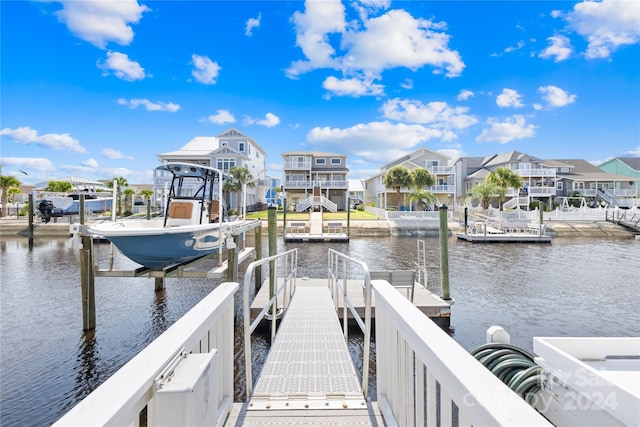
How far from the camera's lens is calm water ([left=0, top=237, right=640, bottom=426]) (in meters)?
6.70

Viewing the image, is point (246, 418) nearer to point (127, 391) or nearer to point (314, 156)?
point (127, 391)

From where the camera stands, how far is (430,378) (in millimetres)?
1915

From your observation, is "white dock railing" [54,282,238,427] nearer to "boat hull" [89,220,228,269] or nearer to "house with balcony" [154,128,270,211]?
"boat hull" [89,220,228,269]

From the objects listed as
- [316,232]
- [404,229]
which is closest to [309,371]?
[316,232]

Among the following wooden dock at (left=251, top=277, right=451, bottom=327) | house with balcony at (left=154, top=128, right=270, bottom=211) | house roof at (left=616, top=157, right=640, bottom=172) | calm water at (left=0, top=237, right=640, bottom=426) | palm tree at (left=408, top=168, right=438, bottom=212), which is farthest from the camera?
house roof at (left=616, top=157, right=640, bottom=172)

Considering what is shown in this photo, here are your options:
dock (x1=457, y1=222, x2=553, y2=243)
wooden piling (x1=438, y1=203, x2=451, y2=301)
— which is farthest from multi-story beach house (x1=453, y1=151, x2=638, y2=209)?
wooden piling (x1=438, y1=203, x2=451, y2=301)

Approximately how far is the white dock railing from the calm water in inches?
154

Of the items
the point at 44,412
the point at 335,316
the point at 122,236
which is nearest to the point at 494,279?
the point at 335,316

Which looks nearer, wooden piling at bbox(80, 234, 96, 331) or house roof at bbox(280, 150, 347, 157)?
wooden piling at bbox(80, 234, 96, 331)

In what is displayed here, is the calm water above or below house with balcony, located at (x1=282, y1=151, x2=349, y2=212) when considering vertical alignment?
below

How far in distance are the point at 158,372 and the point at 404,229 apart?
3237 centimetres

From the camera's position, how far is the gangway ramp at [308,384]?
2.99 meters

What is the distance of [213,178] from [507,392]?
10.2 m

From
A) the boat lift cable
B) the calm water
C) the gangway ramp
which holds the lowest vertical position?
the calm water
